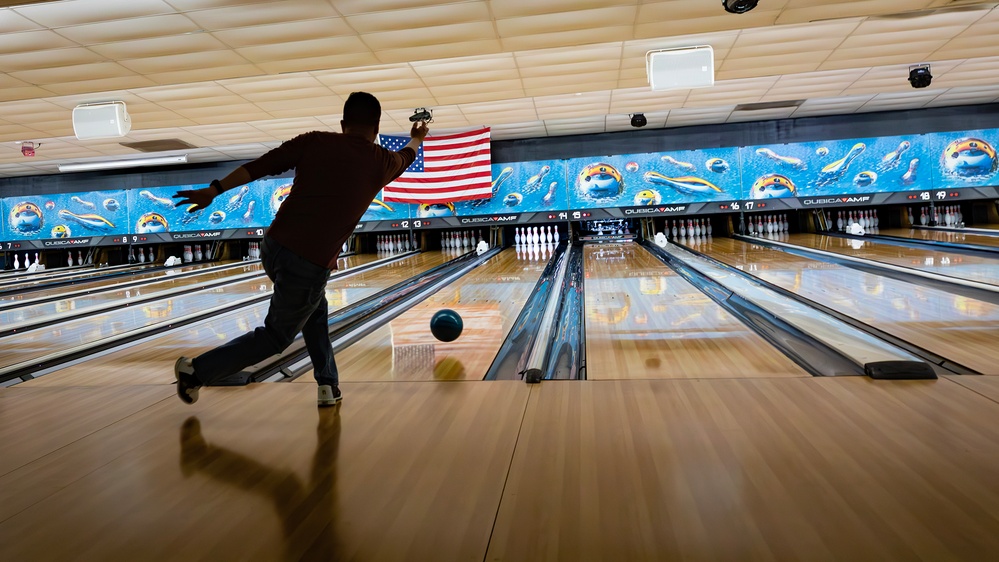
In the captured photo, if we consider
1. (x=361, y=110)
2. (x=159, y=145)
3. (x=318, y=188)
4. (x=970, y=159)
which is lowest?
(x=318, y=188)

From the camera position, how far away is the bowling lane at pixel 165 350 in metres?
2.51

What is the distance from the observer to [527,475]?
52.7 inches

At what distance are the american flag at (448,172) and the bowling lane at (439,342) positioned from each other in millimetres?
3452

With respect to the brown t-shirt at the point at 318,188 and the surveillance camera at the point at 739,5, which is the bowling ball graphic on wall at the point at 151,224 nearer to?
the surveillance camera at the point at 739,5

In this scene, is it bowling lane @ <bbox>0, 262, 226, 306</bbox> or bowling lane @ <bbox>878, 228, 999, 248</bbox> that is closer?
bowling lane @ <bbox>878, 228, 999, 248</bbox>

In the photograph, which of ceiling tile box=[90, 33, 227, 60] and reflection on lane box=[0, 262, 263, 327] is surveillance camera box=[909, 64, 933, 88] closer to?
ceiling tile box=[90, 33, 227, 60]

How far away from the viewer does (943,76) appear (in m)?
5.95

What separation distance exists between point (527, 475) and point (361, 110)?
1130 mm

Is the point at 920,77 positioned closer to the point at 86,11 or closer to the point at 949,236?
the point at 949,236

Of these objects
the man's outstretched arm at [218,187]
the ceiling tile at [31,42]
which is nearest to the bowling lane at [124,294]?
the ceiling tile at [31,42]

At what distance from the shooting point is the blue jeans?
1.74 metres

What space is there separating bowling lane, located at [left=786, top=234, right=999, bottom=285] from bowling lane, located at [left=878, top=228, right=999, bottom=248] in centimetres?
48

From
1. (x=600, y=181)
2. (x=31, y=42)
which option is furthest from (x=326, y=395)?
(x=600, y=181)

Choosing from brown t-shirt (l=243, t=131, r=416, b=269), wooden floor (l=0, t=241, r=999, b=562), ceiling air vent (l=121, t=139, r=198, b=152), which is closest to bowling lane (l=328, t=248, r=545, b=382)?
wooden floor (l=0, t=241, r=999, b=562)
